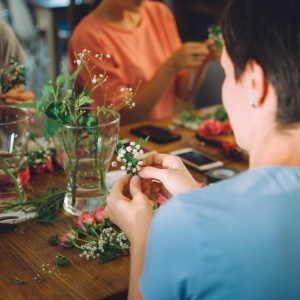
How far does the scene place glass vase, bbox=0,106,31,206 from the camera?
1.33 metres

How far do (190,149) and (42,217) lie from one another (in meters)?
0.67

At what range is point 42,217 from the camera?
4.18 feet

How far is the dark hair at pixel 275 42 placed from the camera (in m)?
0.78

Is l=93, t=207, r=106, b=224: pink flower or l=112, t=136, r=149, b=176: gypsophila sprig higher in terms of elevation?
l=112, t=136, r=149, b=176: gypsophila sprig

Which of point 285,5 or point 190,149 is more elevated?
point 285,5

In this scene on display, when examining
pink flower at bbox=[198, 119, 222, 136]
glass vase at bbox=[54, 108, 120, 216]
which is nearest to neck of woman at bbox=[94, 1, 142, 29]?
pink flower at bbox=[198, 119, 222, 136]

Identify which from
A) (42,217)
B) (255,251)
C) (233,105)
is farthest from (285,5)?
(42,217)

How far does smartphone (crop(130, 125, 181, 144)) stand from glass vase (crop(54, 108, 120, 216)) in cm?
55

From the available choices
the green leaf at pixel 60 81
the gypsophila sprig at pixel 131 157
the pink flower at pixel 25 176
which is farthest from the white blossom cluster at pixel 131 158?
the pink flower at pixel 25 176

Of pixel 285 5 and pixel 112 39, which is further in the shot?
pixel 112 39

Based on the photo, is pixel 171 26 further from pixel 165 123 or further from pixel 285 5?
pixel 285 5

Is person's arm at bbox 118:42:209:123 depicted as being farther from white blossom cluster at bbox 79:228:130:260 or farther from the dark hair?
the dark hair

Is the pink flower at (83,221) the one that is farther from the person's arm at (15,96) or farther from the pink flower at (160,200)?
the person's arm at (15,96)

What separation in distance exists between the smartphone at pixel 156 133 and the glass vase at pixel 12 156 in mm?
617
